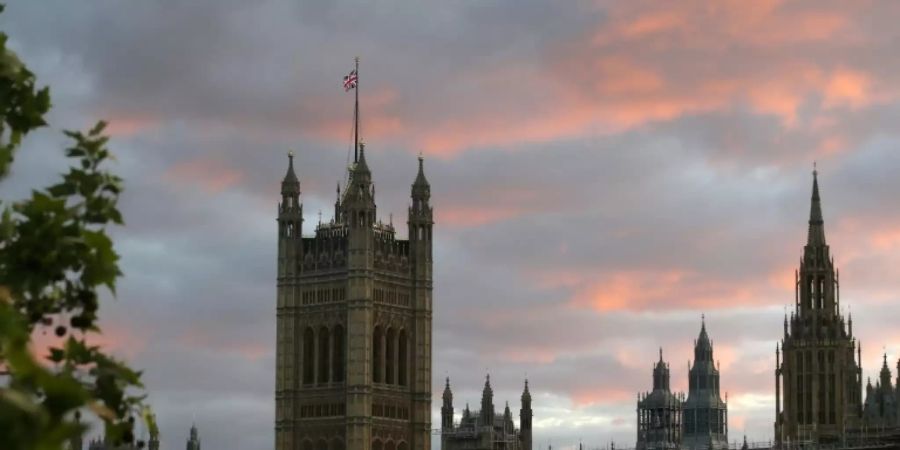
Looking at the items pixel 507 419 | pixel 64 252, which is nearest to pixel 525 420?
pixel 507 419

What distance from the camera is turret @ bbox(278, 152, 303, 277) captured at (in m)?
160

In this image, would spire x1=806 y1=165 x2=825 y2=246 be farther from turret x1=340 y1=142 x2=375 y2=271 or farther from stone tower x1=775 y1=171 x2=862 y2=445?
turret x1=340 y1=142 x2=375 y2=271

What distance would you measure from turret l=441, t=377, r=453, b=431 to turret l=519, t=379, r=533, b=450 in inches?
305

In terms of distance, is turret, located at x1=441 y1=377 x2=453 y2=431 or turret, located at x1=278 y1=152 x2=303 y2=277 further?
turret, located at x1=441 y1=377 x2=453 y2=431

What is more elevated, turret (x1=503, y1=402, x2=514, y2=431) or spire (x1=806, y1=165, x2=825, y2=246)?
spire (x1=806, y1=165, x2=825, y2=246)

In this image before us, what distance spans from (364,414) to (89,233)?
139 metres

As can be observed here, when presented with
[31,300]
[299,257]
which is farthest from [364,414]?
[31,300]

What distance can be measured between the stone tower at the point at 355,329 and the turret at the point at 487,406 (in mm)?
18999

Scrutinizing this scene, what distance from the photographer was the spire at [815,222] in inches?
6599

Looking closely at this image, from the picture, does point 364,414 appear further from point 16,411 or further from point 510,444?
point 16,411

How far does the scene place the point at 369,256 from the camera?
155250 mm

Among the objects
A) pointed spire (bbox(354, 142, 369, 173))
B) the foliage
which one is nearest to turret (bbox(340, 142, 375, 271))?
pointed spire (bbox(354, 142, 369, 173))

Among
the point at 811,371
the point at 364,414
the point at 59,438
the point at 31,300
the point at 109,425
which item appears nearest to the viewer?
the point at 59,438

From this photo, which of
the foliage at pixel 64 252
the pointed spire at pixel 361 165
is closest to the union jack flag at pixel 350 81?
the pointed spire at pixel 361 165
